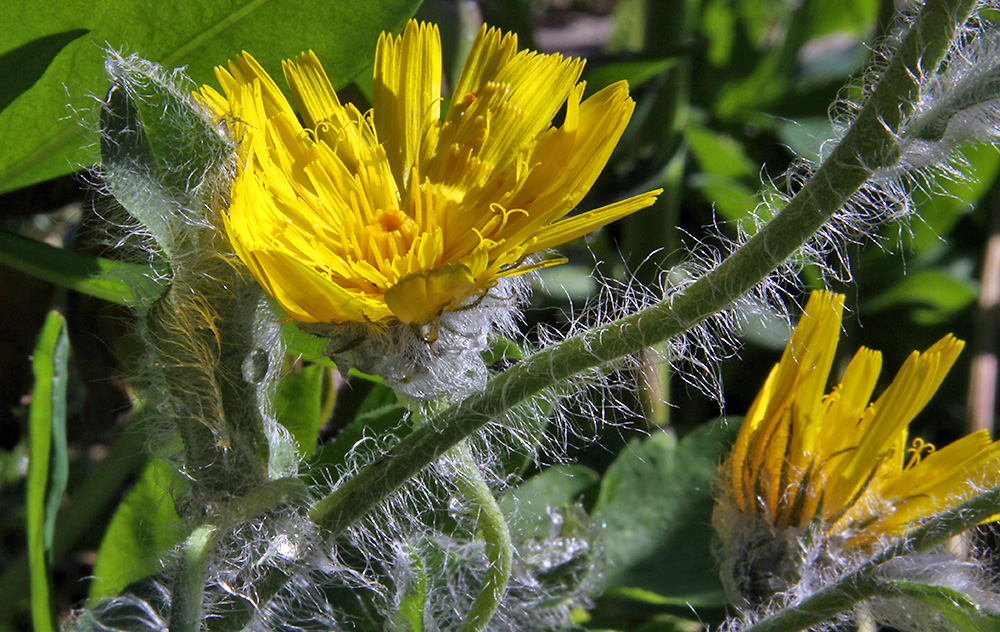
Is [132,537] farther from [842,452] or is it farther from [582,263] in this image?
[582,263]

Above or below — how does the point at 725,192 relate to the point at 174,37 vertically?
below

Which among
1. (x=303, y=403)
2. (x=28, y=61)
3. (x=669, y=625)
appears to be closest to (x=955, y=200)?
(x=669, y=625)

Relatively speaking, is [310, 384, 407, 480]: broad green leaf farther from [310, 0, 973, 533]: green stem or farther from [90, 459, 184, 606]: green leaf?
[310, 0, 973, 533]: green stem

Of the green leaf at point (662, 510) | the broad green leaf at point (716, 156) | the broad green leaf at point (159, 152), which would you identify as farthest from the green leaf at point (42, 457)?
the broad green leaf at point (716, 156)

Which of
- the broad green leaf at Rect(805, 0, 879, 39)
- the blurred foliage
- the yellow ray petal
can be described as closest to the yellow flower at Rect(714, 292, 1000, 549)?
the blurred foliage

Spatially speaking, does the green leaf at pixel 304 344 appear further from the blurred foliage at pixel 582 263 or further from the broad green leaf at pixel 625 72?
the broad green leaf at pixel 625 72
